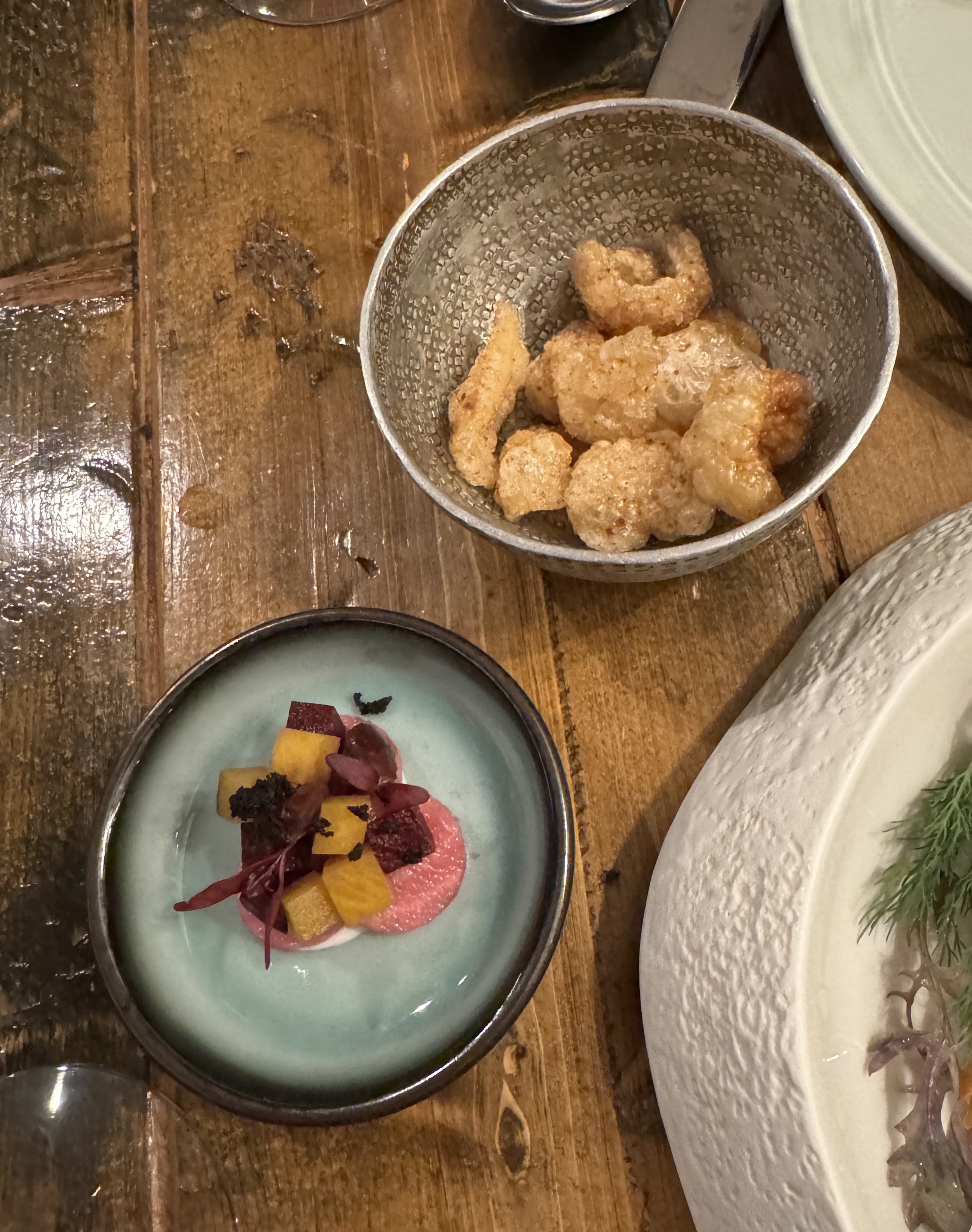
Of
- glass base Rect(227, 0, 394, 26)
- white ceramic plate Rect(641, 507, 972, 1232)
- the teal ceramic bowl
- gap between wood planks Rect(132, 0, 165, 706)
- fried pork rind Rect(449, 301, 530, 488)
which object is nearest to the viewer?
white ceramic plate Rect(641, 507, 972, 1232)

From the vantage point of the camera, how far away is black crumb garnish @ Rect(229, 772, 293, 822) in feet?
2.50

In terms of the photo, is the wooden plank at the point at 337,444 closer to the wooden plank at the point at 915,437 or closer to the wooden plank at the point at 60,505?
the wooden plank at the point at 60,505

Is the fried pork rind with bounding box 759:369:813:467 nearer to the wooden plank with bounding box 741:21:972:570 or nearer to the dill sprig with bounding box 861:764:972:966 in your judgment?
the wooden plank with bounding box 741:21:972:570

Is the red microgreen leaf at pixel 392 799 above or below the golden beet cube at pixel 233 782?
below

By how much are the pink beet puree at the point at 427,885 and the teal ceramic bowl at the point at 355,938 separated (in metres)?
0.01

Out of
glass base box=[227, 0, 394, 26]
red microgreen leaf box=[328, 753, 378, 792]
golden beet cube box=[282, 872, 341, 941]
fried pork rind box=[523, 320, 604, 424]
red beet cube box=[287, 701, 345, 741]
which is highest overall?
glass base box=[227, 0, 394, 26]

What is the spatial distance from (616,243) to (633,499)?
0.31 metres

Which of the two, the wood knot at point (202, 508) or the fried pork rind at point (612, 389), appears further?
the wood knot at point (202, 508)

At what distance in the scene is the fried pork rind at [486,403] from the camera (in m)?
0.86

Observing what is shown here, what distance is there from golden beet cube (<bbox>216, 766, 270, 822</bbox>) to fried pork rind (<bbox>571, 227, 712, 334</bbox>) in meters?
0.53

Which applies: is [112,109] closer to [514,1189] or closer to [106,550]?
[106,550]

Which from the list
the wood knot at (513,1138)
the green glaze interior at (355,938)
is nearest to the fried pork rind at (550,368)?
the green glaze interior at (355,938)

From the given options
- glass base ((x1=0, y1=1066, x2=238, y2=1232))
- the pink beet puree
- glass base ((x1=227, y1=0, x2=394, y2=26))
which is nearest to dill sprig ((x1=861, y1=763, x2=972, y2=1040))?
the pink beet puree

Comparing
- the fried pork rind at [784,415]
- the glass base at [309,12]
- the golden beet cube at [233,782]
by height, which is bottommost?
the golden beet cube at [233,782]
